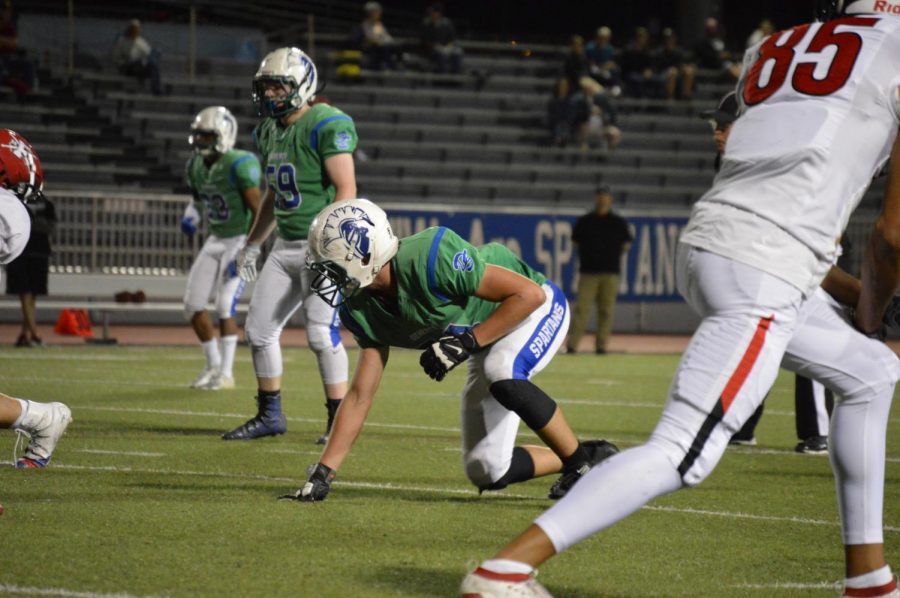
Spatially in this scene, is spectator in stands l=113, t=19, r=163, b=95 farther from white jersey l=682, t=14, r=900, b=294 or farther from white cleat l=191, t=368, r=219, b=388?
white jersey l=682, t=14, r=900, b=294

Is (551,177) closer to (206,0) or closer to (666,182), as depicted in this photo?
(666,182)

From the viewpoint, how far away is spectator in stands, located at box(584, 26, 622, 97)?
Answer: 950 inches

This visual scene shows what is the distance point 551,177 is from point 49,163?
25.8 ft

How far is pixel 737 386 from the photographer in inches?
137

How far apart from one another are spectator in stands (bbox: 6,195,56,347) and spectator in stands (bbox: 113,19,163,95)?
278 inches

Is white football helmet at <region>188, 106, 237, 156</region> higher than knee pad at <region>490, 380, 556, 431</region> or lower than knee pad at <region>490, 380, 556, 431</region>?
higher

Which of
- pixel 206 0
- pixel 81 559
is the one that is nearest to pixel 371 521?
pixel 81 559

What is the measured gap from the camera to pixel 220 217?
10719mm

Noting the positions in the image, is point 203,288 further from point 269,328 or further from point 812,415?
Result: point 812,415

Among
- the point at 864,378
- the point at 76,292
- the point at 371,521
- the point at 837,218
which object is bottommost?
the point at 76,292

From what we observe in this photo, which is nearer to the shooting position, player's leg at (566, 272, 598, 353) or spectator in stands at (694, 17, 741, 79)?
player's leg at (566, 272, 598, 353)

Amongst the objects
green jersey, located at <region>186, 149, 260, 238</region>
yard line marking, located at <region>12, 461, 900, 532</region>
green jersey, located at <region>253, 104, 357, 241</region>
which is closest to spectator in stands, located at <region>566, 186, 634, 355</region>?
green jersey, located at <region>186, 149, 260, 238</region>

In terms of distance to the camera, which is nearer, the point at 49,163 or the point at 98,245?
the point at 98,245

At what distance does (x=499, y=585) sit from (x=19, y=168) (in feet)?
11.2
